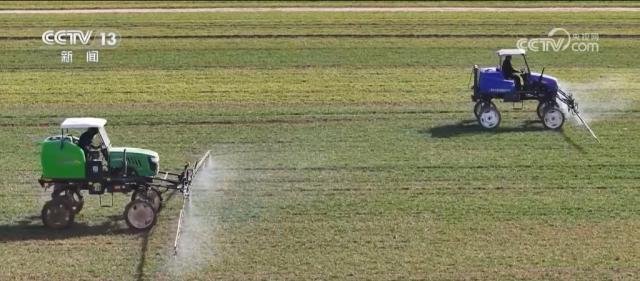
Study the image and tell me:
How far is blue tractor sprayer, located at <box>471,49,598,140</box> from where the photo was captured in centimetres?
2814

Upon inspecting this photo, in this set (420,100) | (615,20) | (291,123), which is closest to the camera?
(291,123)

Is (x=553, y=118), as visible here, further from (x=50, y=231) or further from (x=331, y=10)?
(x=331, y=10)

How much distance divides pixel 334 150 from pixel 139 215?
7.50 metres

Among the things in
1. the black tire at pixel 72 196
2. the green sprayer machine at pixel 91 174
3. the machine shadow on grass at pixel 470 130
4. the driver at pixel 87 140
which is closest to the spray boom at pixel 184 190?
the green sprayer machine at pixel 91 174

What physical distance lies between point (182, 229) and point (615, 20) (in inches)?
1211

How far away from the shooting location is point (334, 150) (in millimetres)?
26125

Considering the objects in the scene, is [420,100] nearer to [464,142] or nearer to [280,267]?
[464,142]

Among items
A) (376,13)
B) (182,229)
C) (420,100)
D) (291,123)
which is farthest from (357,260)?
(376,13)

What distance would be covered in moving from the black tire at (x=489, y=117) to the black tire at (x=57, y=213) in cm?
1285

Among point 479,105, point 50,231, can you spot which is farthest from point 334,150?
point 50,231

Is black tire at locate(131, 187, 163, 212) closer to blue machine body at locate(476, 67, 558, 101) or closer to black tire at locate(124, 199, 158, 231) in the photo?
black tire at locate(124, 199, 158, 231)

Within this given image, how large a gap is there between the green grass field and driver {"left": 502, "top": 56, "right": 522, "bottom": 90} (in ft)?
4.21

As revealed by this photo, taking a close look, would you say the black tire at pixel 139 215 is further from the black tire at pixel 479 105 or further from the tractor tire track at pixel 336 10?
the tractor tire track at pixel 336 10

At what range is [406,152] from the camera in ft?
84.8
